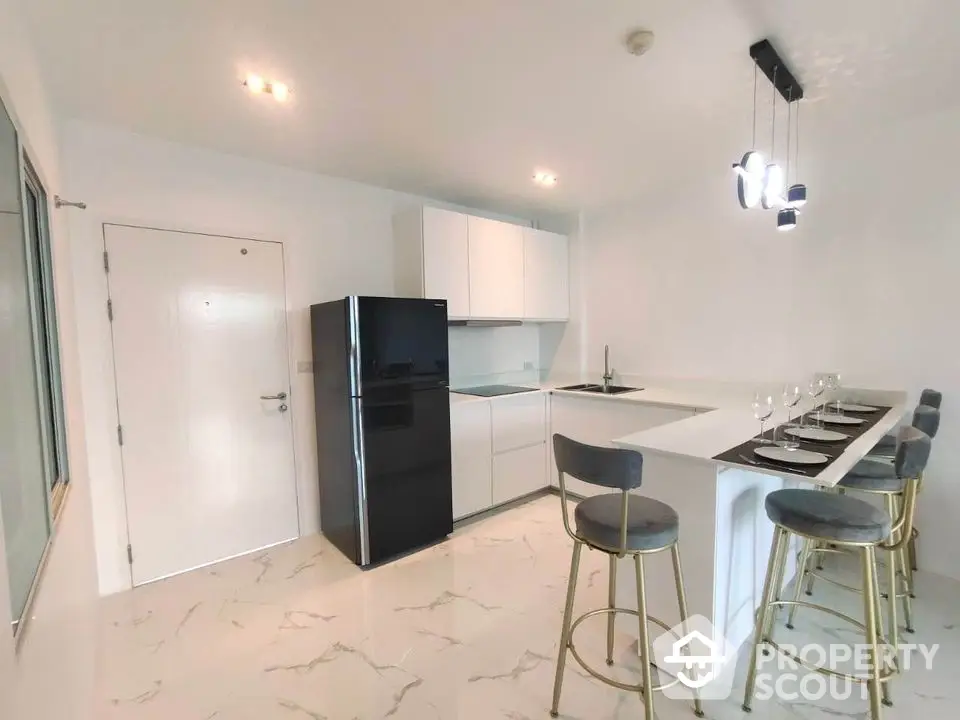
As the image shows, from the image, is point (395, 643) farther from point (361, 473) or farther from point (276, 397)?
point (276, 397)

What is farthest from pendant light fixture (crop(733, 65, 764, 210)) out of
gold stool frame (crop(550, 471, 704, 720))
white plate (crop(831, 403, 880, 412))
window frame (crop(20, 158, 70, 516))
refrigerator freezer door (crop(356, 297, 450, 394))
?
window frame (crop(20, 158, 70, 516))

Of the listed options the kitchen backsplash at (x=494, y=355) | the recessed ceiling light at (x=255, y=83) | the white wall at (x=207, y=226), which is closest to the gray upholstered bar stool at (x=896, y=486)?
the kitchen backsplash at (x=494, y=355)

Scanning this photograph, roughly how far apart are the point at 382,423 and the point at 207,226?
1.51m

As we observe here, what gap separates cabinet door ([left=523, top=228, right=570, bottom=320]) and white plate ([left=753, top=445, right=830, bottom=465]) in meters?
2.38

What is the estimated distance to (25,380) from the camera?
1244 mm

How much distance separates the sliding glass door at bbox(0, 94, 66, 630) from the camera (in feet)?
3.18

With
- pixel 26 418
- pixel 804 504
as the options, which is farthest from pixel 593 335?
pixel 26 418

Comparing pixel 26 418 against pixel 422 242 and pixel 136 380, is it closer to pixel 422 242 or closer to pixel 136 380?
pixel 136 380

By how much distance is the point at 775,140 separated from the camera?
268 centimetres

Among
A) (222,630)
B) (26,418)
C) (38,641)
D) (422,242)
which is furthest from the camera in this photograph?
(422,242)

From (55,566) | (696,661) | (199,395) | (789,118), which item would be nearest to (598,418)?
(696,661)

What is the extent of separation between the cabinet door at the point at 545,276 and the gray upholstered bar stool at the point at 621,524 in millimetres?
2397

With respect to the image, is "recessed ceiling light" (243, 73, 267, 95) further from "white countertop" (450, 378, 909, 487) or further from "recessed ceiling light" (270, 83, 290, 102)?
"white countertop" (450, 378, 909, 487)

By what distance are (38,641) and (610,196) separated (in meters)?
3.87
